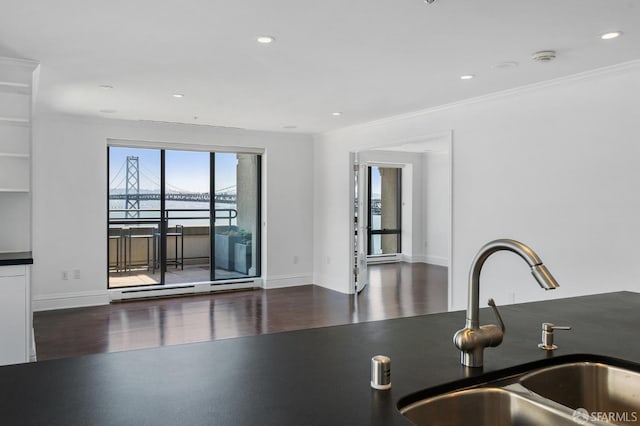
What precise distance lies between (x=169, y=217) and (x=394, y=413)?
676 cm

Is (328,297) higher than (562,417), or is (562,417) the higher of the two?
(562,417)

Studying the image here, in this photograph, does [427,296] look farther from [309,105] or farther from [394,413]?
[394,413]

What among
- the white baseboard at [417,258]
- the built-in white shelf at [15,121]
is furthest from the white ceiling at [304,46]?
the white baseboard at [417,258]

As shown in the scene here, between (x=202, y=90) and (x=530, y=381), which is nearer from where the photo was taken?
(x=530, y=381)

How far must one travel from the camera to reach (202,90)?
15.8 ft

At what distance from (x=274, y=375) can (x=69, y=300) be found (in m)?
6.04

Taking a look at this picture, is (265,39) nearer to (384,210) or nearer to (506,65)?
(506,65)

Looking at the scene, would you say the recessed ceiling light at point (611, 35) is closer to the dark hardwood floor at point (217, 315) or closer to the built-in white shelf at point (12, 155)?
the dark hardwood floor at point (217, 315)

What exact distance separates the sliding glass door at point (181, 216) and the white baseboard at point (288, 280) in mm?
312

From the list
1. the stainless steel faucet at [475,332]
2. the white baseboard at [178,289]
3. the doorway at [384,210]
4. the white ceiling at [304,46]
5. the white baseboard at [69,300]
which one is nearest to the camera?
the stainless steel faucet at [475,332]

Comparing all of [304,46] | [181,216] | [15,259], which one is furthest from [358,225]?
[15,259]

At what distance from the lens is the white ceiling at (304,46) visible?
2.78 metres

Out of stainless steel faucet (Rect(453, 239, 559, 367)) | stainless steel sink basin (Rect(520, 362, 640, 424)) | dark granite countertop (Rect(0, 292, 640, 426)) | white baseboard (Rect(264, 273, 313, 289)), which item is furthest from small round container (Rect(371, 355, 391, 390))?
white baseboard (Rect(264, 273, 313, 289))

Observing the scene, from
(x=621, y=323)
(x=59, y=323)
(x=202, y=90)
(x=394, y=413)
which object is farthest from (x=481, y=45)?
(x=59, y=323)
